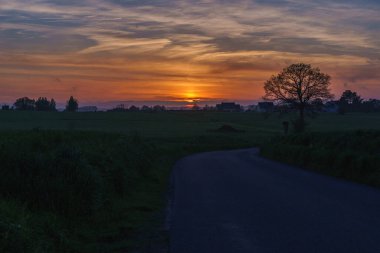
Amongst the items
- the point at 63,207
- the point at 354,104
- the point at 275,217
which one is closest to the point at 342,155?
the point at 275,217

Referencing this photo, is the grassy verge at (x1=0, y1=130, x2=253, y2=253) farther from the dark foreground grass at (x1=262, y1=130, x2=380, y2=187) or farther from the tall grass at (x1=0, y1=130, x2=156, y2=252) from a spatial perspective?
the dark foreground grass at (x1=262, y1=130, x2=380, y2=187)

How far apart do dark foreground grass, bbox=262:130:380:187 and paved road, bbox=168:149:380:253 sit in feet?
4.35

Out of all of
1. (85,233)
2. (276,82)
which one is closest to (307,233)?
(85,233)

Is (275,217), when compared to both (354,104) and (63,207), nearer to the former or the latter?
(63,207)

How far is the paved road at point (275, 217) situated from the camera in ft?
35.2

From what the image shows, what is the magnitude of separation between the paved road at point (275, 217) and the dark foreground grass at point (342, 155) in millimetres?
1327

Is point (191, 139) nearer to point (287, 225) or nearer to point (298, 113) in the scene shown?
point (298, 113)

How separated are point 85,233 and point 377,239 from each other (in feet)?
18.7

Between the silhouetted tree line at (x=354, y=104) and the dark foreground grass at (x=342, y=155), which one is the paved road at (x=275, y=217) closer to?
the dark foreground grass at (x=342, y=155)

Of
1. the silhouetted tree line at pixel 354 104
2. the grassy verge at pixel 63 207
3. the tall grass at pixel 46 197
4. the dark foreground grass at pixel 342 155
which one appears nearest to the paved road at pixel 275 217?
the grassy verge at pixel 63 207

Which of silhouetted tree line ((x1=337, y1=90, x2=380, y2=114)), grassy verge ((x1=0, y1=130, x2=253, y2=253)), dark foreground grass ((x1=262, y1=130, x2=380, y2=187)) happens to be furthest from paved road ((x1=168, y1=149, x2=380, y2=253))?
silhouetted tree line ((x1=337, y1=90, x2=380, y2=114))

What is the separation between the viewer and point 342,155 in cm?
2706

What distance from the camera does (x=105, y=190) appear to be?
626 inches

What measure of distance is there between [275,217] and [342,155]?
14.0m
